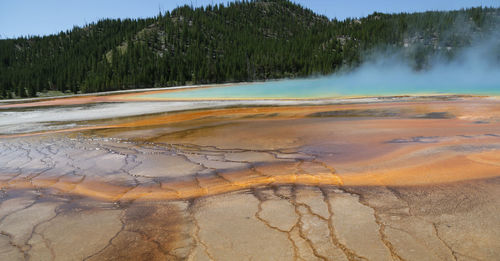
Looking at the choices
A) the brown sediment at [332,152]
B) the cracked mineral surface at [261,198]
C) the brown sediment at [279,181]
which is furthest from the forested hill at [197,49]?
the brown sediment at [279,181]

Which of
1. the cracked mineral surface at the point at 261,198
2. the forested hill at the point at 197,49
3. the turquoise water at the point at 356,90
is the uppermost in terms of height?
the forested hill at the point at 197,49

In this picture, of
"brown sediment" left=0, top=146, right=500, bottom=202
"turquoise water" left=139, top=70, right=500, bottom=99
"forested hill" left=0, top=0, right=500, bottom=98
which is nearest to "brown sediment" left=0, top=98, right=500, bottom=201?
"brown sediment" left=0, top=146, right=500, bottom=202

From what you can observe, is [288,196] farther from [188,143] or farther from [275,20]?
[275,20]

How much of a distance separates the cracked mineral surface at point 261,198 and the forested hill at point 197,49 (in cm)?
6021

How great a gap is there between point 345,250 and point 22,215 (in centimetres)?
353

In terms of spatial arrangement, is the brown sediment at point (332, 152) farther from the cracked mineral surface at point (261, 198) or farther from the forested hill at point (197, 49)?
the forested hill at point (197, 49)

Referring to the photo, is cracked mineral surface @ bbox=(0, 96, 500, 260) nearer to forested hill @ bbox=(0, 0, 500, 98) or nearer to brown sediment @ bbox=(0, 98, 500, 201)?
brown sediment @ bbox=(0, 98, 500, 201)

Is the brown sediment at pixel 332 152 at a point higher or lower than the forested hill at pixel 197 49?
lower

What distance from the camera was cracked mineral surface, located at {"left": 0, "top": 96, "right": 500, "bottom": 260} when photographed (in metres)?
2.78

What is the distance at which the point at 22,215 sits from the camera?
3.71m

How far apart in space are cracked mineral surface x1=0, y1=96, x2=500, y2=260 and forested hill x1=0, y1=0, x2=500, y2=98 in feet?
198

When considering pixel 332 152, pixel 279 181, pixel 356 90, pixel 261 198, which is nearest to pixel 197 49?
pixel 356 90

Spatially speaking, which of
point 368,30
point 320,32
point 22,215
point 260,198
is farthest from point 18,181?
point 320,32

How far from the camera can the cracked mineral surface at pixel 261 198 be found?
278cm
